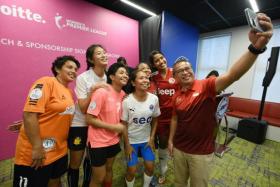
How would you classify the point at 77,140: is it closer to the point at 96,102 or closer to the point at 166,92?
the point at 96,102

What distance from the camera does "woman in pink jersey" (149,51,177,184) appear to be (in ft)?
6.53

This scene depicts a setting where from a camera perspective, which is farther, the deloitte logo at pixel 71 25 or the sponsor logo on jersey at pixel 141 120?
the deloitte logo at pixel 71 25

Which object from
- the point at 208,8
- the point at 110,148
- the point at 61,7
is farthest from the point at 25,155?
the point at 208,8

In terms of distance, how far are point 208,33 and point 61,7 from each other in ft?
15.8

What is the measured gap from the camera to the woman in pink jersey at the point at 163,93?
1.99m

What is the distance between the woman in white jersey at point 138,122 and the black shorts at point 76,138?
44cm

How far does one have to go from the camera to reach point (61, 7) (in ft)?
9.18

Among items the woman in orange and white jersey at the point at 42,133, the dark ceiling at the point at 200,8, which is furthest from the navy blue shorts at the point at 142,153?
the dark ceiling at the point at 200,8

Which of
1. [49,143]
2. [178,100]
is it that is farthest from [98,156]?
[178,100]

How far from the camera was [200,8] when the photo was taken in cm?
373

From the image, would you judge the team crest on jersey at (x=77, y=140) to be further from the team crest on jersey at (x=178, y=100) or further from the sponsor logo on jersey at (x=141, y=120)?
the team crest on jersey at (x=178, y=100)

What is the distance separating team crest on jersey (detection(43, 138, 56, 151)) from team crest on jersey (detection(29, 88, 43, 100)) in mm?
346

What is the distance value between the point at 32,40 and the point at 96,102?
6.63 feet

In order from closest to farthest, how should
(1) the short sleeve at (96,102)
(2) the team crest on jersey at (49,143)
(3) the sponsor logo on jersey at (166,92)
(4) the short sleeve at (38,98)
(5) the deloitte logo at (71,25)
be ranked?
1. (4) the short sleeve at (38,98)
2. (2) the team crest on jersey at (49,143)
3. (1) the short sleeve at (96,102)
4. (3) the sponsor logo on jersey at (166,92)
5. (5) the deloitte logo at (71,25)
